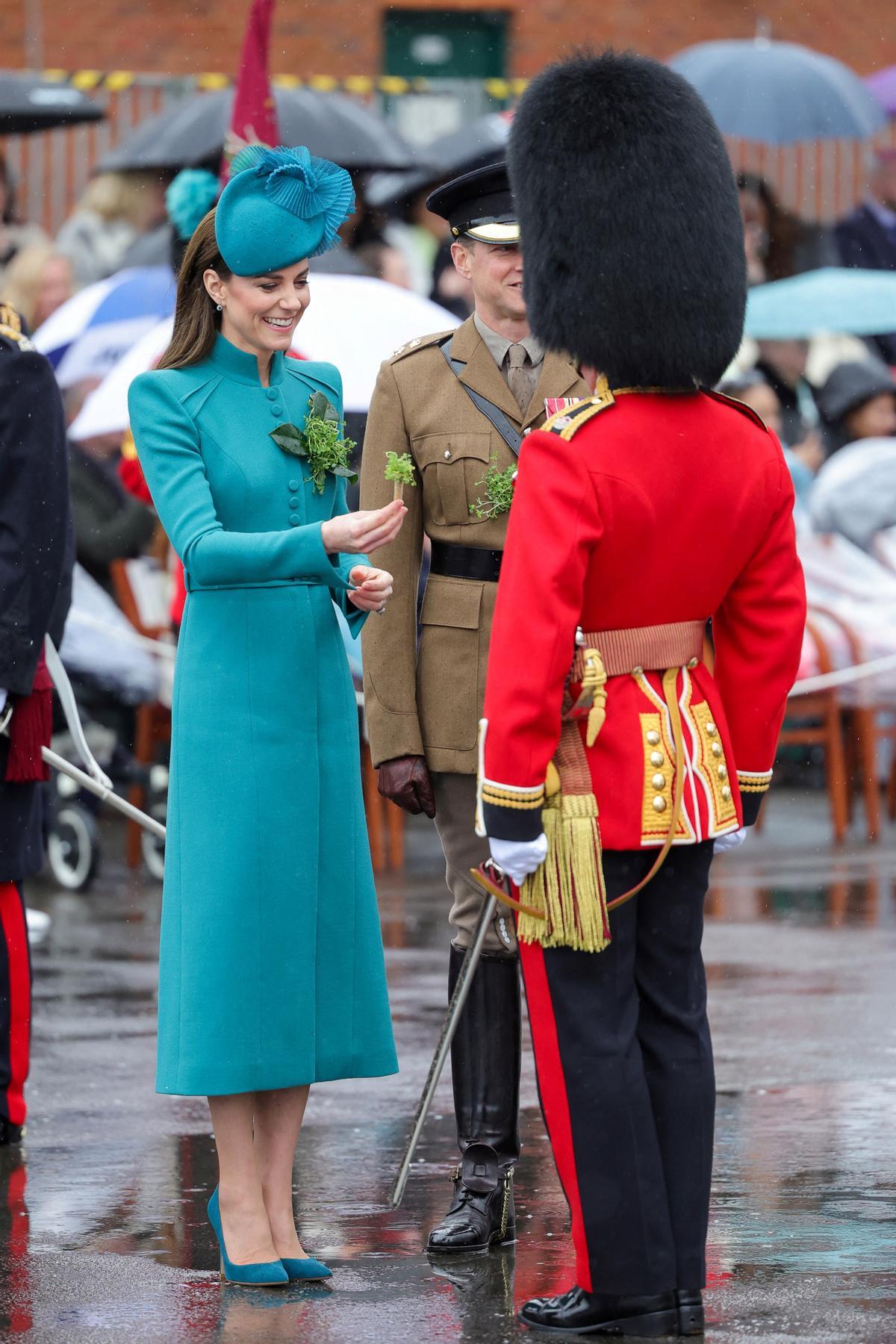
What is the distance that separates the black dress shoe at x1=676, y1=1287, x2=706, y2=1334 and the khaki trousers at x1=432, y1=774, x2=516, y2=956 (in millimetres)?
944

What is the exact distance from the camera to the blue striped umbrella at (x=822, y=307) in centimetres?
1351

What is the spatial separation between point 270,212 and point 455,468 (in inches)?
28.5

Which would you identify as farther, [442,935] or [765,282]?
[765,282]

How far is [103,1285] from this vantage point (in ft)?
15.7

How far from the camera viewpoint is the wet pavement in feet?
15.0

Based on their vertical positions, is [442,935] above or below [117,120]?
below

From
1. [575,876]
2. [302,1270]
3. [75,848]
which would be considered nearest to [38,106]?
[75,848]

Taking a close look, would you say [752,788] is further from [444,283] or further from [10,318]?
[444,283]

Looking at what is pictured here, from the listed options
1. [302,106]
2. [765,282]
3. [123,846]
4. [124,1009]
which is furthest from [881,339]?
[124,1009]

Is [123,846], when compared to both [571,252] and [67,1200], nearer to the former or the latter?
[67,1200]

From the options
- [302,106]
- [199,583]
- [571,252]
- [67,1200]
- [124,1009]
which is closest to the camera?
[571,252]

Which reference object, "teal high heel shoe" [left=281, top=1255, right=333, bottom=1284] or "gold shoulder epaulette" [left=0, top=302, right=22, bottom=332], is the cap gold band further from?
"teal high heel shoe" [left=281, top=1255, right=333, bottom=1284]

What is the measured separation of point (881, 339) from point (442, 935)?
6465 millimetres

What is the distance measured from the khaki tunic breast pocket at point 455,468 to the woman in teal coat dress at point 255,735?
1.30 ft
